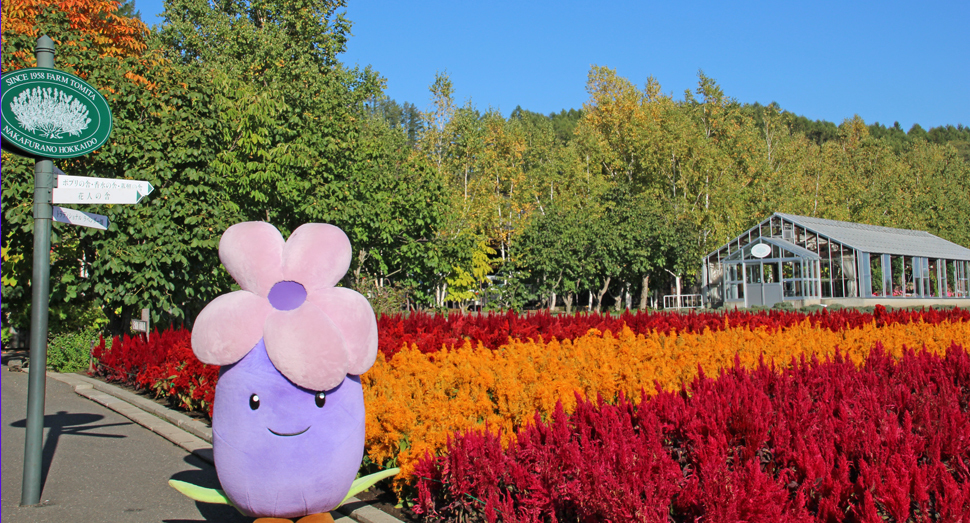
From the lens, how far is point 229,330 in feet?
12.3

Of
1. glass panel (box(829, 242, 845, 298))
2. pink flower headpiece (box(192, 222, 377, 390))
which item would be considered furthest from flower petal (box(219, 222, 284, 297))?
glass panel (box(829, 242, 845, 298))

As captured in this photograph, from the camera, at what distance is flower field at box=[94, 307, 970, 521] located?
11.3 ft

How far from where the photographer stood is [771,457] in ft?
14.3

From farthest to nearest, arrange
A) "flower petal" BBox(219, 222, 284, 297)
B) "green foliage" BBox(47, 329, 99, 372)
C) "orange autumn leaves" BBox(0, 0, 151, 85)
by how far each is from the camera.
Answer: "orange autumn leaves" BBox(0, 0, 151, 85), "green foliage" BBox(47, 329, 99, 372), "flower petal" BBox(219, 222, 284, 297)

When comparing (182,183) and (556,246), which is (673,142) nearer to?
(556,246)

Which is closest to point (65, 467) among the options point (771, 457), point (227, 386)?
point (227, 386)

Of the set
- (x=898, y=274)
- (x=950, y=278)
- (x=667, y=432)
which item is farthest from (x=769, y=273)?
(x=667, y=432)

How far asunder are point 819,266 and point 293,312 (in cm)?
3180

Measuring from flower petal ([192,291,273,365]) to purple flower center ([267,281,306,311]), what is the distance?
0.20ft

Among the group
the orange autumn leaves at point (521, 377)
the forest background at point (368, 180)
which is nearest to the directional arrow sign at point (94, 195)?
the orange autumn leaves at point (521, 377)

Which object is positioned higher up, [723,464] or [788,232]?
[788,232]

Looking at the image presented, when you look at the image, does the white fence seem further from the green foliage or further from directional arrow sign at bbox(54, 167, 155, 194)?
directional arrow sign at bbox(54, 167, 155, 194)

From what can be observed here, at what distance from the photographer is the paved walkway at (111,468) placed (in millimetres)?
4898

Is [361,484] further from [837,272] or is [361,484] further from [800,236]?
[800,236]
